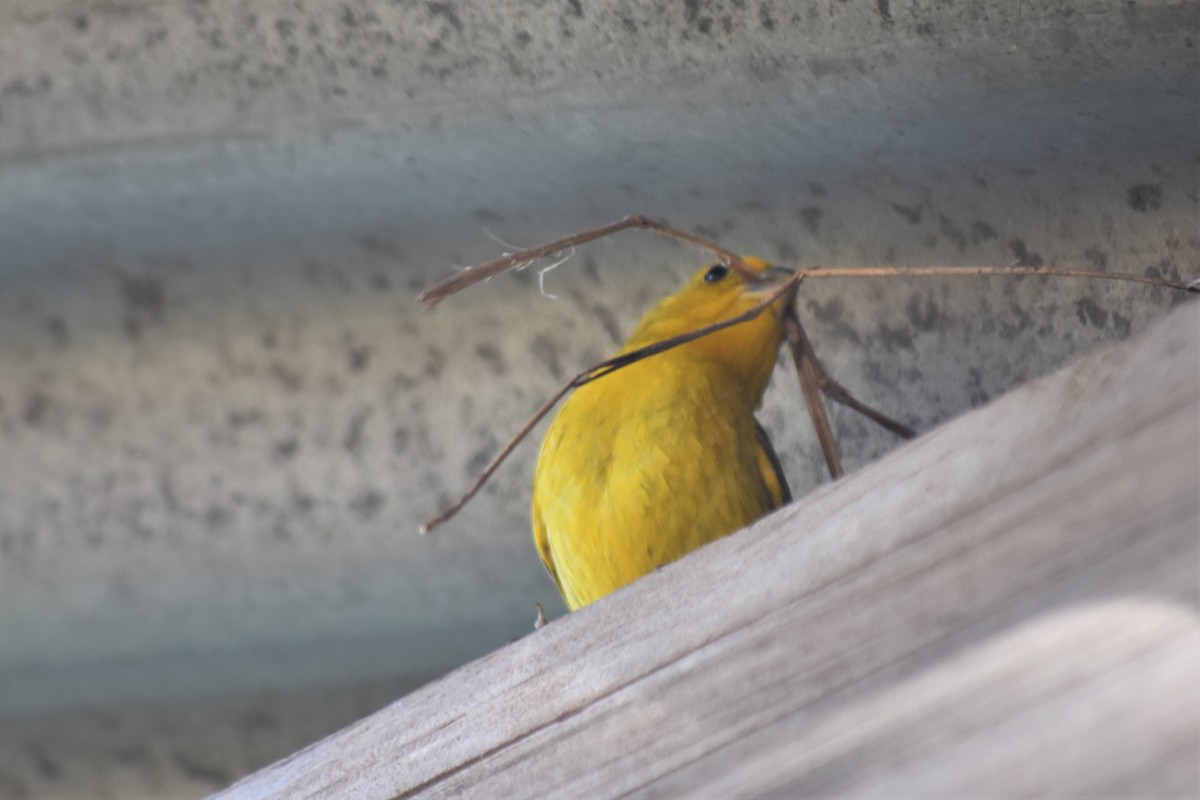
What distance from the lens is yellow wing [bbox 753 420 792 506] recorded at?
4.25ft

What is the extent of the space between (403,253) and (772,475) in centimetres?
43

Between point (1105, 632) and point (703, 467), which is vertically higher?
point (1105, 632)

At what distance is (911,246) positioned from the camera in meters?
1.38

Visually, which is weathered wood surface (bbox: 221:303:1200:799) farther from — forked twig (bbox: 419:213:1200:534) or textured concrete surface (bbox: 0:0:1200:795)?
textured concrete surface (bbox: 0:0:1200:795)

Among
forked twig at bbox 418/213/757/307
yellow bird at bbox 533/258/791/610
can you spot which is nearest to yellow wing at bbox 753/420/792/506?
yellow bird at bbox 533/258/791/610

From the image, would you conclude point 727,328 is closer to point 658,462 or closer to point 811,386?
point 658,462

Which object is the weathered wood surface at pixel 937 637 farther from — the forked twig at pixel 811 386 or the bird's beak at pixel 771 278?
the bird's beak at pixel 771 278

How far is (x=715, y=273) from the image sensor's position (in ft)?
4.88

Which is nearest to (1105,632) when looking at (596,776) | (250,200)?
(596,776)

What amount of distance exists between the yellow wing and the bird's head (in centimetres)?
12

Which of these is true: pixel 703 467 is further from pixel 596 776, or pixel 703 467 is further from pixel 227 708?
pixel 227 708

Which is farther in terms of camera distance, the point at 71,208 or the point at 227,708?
the point at 227,708

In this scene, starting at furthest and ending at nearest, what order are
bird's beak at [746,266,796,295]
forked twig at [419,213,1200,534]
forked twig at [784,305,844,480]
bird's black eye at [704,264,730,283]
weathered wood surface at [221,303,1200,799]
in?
bird's black eye at [704,264,730,283]
bird's beak at [746,266,796,295]
forked twig at [784,305,844,480]
forked twig at [419,213,1200,534]
weathered wood surface at [221,303,1200,799]

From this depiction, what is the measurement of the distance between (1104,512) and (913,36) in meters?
0.60
